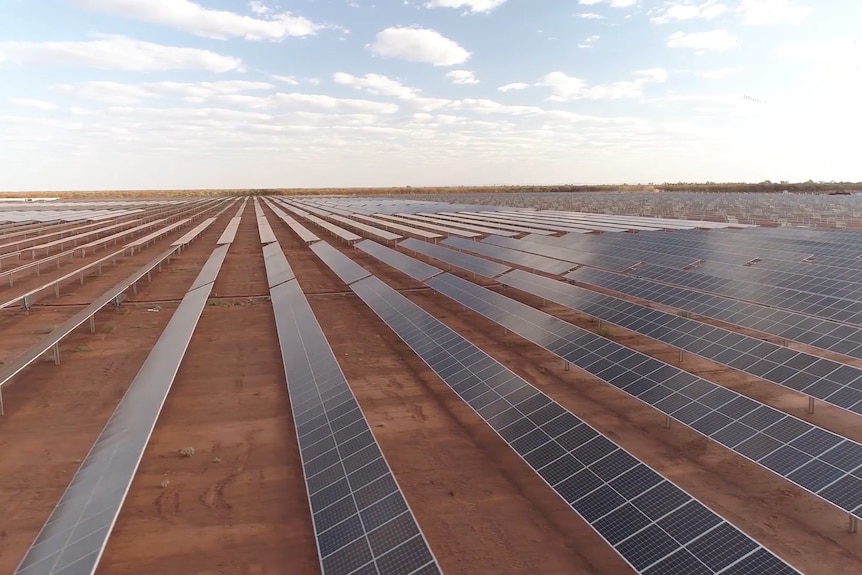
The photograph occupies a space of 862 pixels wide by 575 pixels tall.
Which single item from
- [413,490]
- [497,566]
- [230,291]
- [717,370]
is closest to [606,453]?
[497,566]

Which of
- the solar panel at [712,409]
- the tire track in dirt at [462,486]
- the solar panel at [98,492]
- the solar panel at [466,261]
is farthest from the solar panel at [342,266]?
the solar panel at [98,492]

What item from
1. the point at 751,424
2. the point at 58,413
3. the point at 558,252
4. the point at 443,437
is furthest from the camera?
the point at 558,252

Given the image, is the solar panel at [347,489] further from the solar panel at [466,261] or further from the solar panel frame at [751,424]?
the solar panel at [466,261]

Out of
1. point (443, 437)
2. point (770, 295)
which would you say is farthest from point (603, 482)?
point (770, 295)

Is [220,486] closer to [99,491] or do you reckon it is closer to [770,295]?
[99,491]

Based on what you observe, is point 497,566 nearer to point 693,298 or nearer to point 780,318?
point 780,318

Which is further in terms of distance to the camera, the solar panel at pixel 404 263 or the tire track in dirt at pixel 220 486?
the solar panel at pixel 404 263

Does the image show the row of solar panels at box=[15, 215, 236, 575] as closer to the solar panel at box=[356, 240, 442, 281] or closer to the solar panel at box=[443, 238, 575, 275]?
the solar panel at box=[356, 240, 442, 281]
